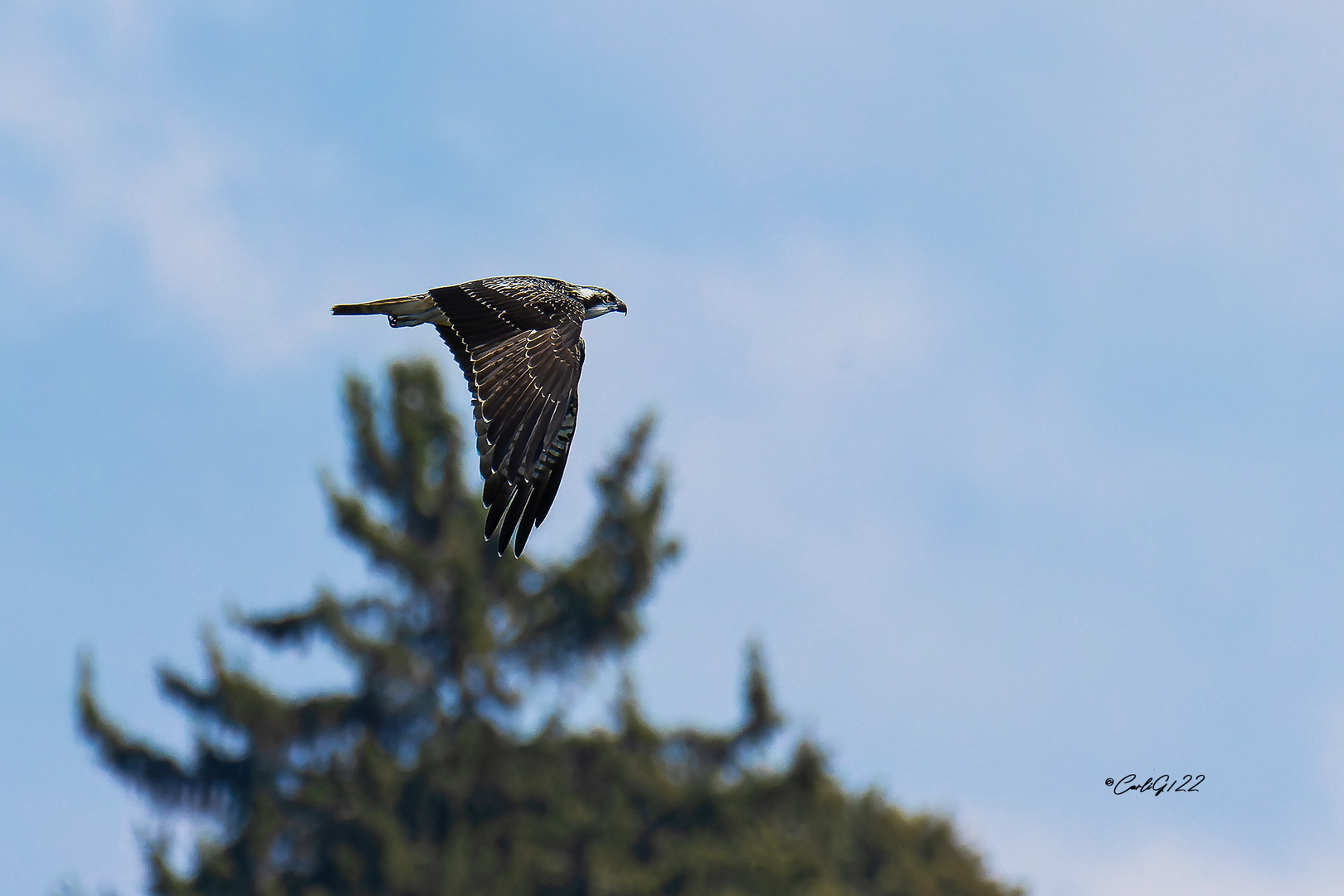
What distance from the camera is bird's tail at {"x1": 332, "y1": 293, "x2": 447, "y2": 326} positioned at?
10.2 metres

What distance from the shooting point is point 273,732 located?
35.2 meters

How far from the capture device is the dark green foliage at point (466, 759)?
33.6 metres

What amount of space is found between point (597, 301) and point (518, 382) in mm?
2760

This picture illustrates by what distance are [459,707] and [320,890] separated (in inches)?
195

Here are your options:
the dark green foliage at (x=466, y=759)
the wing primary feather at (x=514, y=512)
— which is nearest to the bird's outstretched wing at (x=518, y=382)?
the wing primary feather at (x=514, y=512)

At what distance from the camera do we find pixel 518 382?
28.5 feet

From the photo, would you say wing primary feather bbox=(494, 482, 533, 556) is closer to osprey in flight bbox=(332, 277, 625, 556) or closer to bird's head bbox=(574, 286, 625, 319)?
osprey in flight bbox=(332, 277, 625, 556)

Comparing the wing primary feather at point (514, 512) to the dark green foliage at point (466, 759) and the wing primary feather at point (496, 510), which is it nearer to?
the wing primary feather at point (496, 510)

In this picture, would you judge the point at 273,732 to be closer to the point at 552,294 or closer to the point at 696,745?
the point at 696,745

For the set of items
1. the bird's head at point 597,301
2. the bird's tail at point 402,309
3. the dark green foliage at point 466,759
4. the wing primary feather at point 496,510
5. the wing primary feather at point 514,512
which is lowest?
the wing primary feather at point 496,510

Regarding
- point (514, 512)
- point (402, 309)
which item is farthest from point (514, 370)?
point (402, 309)

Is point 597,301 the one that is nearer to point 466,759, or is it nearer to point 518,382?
point 518,382

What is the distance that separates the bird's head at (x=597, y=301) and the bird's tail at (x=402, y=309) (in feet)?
3.62

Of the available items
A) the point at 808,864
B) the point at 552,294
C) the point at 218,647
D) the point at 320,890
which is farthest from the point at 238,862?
the point at 552,294
